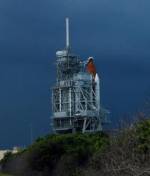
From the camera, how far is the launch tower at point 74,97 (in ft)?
437

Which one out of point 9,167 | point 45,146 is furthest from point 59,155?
point 9,167

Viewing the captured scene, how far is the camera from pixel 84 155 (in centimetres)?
6769

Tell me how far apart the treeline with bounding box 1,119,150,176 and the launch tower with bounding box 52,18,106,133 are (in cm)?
3568

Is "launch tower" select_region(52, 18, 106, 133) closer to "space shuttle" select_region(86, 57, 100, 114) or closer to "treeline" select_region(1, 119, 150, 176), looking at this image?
"space shuttle" select_region(86, 57, 100, 114)

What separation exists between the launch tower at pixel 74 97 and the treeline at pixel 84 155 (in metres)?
35.7

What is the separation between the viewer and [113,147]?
1320 inches

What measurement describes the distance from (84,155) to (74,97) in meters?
68.7

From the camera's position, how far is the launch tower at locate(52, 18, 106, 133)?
5241 inches

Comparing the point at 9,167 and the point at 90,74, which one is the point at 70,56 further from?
the point at 9,167

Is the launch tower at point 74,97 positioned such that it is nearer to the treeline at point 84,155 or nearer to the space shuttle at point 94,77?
the space shuttle at point 94,77

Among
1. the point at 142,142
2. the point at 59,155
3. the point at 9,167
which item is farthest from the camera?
the point at 9,167

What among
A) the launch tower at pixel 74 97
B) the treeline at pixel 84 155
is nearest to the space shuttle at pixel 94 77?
the launch tower at pixel 74 97

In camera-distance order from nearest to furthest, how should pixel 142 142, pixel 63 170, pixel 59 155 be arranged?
pixel 142 142, pixel 63 170, pixel 59 155

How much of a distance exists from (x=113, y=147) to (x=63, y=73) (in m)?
99.8
